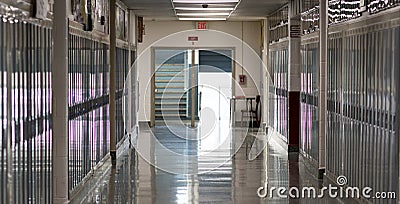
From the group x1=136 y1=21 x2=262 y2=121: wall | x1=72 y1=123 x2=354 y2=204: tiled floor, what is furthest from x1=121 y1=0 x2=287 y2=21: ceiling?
x1=72 y1=123 x2=354 y2=204: tiled floor

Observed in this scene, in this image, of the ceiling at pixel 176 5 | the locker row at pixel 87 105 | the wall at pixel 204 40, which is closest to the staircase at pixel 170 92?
the wall at pixel 204 40

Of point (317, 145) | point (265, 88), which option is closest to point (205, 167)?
point (317, 145)

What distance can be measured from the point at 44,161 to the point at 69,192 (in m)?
1.49

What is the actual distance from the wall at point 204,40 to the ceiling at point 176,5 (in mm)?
2420

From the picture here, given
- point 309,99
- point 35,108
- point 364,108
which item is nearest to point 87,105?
point 35,108

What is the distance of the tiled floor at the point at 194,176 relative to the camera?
9758 mm

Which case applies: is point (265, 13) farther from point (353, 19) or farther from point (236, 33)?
point (353, 19)

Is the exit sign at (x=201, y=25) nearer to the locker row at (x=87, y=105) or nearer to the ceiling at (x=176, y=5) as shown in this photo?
the ceiling at (x=176, y=5)

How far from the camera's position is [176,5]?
16766 mm

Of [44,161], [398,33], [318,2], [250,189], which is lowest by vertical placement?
[250,189]

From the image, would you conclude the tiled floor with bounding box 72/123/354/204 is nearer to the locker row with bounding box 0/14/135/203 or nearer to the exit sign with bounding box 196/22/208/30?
the locker row with bounding box 0/14/135/203

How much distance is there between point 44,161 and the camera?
7559mm

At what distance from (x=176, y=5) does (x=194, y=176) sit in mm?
5986

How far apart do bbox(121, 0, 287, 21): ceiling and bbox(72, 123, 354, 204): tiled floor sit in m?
3.14
